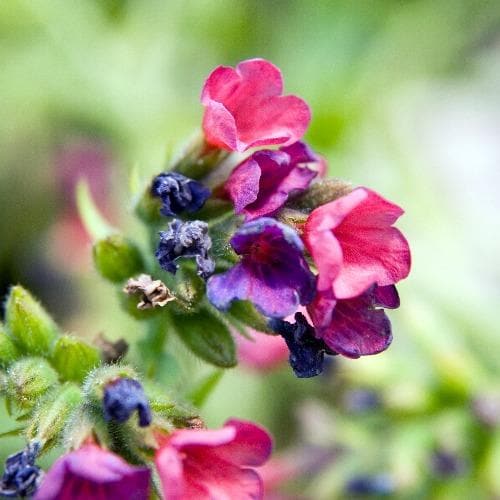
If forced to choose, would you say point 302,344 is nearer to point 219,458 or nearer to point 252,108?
point 219,458

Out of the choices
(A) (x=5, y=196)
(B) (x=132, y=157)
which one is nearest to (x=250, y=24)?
(B) (x=132, y=157)

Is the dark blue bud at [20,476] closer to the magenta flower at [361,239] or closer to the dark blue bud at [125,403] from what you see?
the dark blue bud at [125,403]

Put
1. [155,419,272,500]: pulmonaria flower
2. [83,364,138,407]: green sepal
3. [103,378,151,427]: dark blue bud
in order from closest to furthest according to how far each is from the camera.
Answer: [155,419,272,500]: pulmonaria flower, [103,378,151,427]: dark blue bud, [83,364,138,407]: green sepal

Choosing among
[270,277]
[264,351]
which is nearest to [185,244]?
[270,277]

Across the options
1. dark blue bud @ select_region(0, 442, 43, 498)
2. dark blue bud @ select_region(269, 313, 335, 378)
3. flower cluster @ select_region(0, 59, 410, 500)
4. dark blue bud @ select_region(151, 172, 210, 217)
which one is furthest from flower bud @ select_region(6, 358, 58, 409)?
dark blue bud @ select_region(269, 313, 335, 378)

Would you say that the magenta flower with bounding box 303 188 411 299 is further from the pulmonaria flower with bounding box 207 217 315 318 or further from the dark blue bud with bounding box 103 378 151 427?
the dark blue bud with bounding box 103 378 151 427
